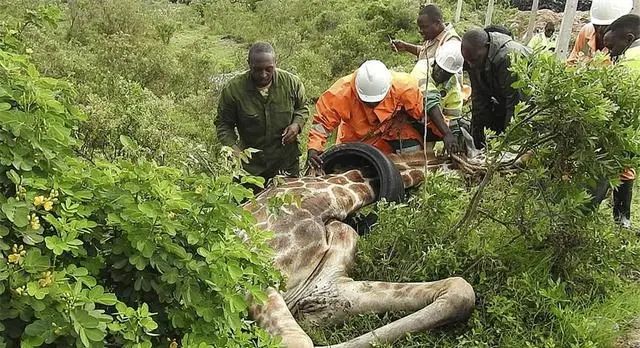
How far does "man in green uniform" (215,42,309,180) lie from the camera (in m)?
5.52

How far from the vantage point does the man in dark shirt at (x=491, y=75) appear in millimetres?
5414

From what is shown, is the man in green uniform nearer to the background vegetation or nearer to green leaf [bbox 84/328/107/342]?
the background vegetation

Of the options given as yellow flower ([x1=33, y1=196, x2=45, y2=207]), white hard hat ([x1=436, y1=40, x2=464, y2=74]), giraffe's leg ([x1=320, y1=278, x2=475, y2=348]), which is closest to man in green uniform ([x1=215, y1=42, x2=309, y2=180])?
white hard hat ([x1=436, y1=40, x2=464, y2=74])

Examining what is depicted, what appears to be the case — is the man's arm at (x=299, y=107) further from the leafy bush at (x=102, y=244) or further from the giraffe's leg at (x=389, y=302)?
the leafy bush at (x=102, y=244)

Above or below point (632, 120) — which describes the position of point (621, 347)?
below

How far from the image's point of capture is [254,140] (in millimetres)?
5797

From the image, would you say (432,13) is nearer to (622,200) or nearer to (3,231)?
(622,200)

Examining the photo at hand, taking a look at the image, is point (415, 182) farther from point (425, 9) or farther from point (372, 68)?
point (425, 9)

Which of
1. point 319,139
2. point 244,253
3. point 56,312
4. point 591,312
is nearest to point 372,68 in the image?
point 319,139

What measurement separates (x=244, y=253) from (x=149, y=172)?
474mm

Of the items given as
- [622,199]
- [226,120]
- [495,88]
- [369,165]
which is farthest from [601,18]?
[226,120]

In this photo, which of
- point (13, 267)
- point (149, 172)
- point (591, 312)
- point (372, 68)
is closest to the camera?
point (13, 267)

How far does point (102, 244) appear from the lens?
270 centimetres

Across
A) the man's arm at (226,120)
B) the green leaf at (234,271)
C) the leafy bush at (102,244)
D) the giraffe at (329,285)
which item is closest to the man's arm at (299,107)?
the man's arm at (226,120)
